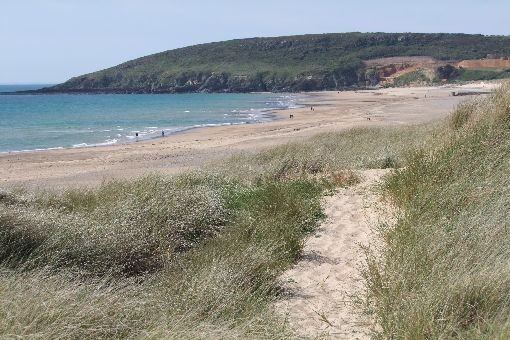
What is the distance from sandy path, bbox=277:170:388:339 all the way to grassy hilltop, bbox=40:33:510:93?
3936 inches

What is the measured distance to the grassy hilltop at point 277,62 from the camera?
361 feet

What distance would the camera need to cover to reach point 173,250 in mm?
6219

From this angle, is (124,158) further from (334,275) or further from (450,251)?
(450,251)

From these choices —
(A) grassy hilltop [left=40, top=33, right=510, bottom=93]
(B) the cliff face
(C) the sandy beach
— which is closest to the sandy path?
(C) the sandy beach

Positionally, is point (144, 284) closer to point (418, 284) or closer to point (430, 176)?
point (418, 284)

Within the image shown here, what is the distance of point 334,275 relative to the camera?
18.7 feet

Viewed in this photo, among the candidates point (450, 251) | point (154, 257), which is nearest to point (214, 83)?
point (154, 257)

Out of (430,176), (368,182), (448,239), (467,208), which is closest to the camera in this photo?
(448,239)

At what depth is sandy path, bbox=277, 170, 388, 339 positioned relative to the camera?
4508 mm

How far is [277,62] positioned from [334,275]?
127 meters

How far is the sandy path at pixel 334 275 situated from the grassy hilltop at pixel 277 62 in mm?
99985

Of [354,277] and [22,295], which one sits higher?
[22,295]

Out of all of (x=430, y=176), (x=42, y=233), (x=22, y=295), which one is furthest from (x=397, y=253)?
(x=42, y=233)

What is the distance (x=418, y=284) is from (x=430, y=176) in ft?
9.42
